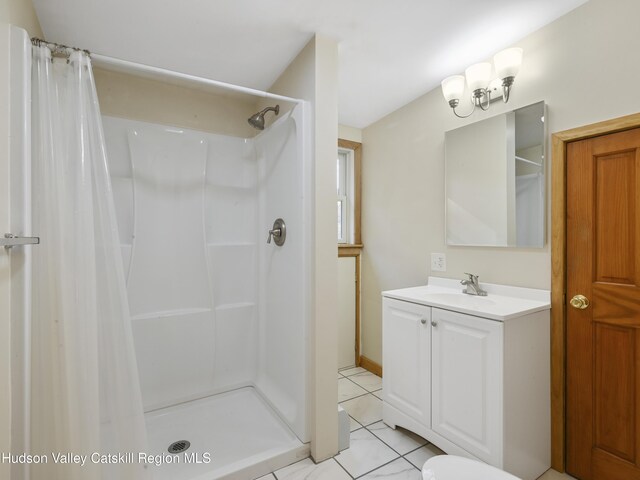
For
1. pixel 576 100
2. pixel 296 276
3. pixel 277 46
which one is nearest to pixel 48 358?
pixel 296 276

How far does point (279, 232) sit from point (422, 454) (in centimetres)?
152

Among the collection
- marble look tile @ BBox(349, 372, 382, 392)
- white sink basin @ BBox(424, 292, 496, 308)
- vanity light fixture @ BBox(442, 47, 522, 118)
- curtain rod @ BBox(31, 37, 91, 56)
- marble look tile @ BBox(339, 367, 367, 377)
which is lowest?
marble look tile @ BBox(349, 372, 382, 392)

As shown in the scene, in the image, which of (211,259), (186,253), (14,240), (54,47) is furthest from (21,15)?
(211,259)

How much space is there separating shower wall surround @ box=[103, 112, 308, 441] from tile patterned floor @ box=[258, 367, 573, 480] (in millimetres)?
235

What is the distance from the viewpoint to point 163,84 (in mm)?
2199

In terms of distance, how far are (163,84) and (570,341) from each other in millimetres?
2933

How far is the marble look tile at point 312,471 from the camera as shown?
1.53 meters

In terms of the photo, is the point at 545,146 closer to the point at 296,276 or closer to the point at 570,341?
the point at 570,341

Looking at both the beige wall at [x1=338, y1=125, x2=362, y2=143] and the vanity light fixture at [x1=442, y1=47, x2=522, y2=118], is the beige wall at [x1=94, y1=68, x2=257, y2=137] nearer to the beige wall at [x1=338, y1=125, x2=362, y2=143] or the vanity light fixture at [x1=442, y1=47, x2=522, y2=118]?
the beige wall at [x1=338, y1=125, x2=362, y2=143]

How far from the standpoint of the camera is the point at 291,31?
1625mm

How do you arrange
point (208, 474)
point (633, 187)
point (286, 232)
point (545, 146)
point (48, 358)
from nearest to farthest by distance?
point (48, 358)
point (633, 187)
point (208, 474)
point (545, 146)
point (286, 232)

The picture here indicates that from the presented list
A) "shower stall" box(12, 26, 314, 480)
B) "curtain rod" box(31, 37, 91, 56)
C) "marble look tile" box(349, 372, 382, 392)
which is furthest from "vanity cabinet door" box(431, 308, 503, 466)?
"curtain rod" box(31, 37, 91, 56)

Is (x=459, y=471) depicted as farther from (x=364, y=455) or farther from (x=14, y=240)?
(x=14, y=240)

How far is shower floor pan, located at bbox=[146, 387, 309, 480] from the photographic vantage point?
153cm
